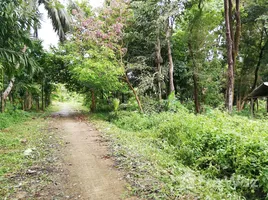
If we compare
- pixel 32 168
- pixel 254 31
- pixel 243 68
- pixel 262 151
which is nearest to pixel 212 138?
pixel 262 151

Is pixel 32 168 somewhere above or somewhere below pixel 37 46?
below

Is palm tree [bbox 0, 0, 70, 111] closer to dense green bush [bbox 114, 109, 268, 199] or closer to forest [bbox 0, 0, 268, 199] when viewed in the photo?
forest [bbox 0, 0, 268, 199]

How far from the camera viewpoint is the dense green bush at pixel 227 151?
344 centimetres

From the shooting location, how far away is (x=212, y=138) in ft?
14.9

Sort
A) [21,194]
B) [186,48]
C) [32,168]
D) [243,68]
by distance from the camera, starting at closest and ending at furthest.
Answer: [21,194] < [32,168] < [186,48] < [243,68]

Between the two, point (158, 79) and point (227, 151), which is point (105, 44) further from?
point (227, 151)

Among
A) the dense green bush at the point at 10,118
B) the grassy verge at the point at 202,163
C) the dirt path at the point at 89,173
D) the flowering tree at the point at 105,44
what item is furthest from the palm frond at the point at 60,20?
the grassy verge at the point at 202,163

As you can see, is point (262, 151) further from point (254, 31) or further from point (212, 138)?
point (254, 31)

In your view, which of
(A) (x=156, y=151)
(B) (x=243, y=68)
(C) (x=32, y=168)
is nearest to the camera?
(C) (x=32, y=168)

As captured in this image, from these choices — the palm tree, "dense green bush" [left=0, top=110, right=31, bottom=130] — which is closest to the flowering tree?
"dense green bush" [left=0, top=110, right=31, bottom=130]

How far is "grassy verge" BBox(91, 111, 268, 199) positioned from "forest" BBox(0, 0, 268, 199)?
2 cm

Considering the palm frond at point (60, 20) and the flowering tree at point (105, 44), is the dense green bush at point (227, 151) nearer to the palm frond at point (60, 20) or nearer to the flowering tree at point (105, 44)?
the flowering tree at point (105, 44)

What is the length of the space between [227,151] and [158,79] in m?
8.03

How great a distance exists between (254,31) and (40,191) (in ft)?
58.2
